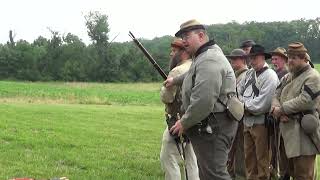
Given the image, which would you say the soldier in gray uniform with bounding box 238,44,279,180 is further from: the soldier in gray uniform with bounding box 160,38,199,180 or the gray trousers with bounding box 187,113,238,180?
the gray trousers with bounding box 187,113,238,180

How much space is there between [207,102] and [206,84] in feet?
0.60

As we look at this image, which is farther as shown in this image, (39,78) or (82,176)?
(39,78)

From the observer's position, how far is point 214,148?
17.7ft

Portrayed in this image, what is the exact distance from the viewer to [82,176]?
336 inches

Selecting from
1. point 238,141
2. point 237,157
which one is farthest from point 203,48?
point 237,157

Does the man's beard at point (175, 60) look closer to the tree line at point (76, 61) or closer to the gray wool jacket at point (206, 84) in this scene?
the gray wool jacket at point (206, 84)

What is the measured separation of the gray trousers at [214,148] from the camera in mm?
5387

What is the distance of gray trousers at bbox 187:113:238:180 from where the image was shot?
5387mm

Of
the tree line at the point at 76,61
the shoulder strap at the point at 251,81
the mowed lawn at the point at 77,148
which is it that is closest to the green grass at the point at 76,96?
the mowed lawn at the point at 77,148

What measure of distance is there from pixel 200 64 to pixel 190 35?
0.39 metres

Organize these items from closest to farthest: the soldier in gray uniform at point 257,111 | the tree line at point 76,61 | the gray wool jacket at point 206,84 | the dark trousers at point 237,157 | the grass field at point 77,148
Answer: the gray wool jacket at point 206,84 → the soldier in gray uniform at point 257,111 → the grass field at point 77,148 → the dark trousers at point 237,157 → the tree line at point 76,61

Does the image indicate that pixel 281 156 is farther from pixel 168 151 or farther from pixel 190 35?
pixel 190 35

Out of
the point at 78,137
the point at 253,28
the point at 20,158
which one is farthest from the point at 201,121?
the point at 253,28

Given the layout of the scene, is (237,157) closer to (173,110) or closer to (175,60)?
(173,110)
